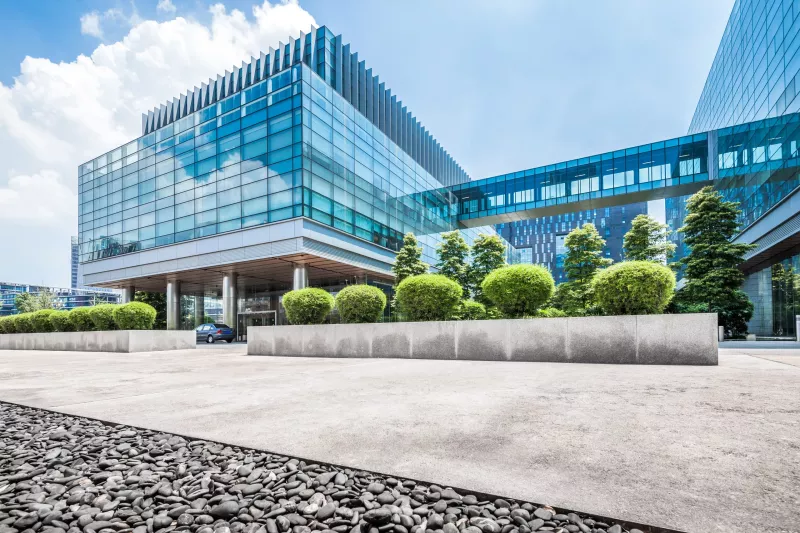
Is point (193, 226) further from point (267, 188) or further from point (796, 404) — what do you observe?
point (796, 404)

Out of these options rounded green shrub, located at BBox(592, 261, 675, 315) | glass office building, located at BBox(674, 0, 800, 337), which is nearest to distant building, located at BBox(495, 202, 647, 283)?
glass office building, located at BBox(674, 0, 800, 337)

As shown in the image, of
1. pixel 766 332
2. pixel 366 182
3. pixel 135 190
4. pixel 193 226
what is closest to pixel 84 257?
pixel 135 190

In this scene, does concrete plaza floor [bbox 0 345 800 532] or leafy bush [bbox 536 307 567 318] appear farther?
leafy bush [bbox 536 307 567 318]

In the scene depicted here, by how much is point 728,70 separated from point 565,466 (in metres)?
42.1

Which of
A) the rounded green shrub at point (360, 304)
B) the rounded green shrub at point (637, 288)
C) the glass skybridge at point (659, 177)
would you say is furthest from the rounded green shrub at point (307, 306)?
the glass skybridge at point (659, 177)

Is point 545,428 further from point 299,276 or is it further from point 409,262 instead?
point 299,276

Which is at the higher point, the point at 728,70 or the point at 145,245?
the point at 728,70

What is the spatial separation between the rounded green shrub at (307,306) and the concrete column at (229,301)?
17195mm

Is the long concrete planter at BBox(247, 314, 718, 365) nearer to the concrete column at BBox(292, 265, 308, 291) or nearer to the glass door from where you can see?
the concrete column at BBox(292, 265, 308, 291)

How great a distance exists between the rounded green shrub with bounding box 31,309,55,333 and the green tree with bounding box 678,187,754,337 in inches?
1378

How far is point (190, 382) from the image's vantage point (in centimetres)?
671

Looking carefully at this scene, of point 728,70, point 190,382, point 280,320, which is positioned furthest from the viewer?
point 280,320

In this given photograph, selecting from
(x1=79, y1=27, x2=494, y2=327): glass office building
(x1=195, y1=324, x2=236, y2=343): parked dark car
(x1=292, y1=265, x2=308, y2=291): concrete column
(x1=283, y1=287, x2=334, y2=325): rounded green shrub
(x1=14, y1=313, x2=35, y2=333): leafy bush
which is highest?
(x1=79, y1=27, x2=494, y2=327): glass office building

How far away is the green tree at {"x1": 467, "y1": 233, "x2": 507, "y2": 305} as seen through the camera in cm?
2517
